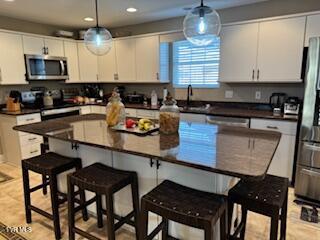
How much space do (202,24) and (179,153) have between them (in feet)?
3.94

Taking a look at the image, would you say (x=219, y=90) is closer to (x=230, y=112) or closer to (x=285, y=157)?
(x=230, y=112)

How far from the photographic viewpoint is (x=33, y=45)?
411 cm

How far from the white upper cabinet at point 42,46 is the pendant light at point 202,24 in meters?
3.20

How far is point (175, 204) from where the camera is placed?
1396mm

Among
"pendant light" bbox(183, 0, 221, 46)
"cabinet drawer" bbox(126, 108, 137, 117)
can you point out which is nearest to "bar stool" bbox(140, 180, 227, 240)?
"pendant light" bbox(183, 0, 221, 46)

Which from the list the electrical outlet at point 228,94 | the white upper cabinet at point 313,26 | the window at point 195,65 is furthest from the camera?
the window at point 195,65

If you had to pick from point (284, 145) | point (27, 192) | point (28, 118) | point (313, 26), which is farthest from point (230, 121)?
point (28, 118)

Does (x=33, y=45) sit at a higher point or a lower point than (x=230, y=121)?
higher

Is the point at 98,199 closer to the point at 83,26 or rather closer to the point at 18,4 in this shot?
the point at 18,4

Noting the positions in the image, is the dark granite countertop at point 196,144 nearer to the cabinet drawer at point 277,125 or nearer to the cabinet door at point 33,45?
the cabinet drawer at point 277,125

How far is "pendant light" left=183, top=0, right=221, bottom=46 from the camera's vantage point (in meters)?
2.01

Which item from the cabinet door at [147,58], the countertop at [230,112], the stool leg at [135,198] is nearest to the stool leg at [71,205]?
the stool leg at [135,198]

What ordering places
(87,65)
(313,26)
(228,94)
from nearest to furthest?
A: 1. (313,26)
2. (228,94)
3. (87,65)

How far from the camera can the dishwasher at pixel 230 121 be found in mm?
3137
